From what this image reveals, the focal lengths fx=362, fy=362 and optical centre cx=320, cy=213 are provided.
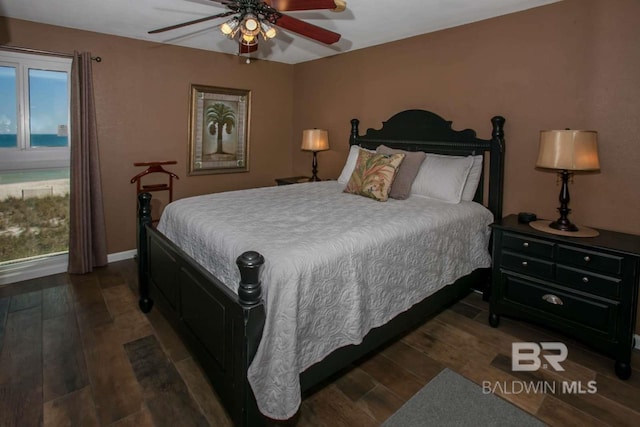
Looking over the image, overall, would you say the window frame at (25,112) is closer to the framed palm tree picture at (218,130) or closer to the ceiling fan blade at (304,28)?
the framed palm tree picture at (218,130)

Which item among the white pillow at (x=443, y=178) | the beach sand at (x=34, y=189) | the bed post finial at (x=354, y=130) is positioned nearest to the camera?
the white pillow at (x=443, y=178)

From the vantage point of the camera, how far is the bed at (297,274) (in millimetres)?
1578

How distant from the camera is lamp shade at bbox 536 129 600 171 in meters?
2.28

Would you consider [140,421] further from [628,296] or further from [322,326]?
[628,296]

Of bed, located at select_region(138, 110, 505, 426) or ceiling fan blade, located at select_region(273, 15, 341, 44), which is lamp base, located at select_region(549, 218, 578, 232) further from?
ceiling fan blade, located at select_region(273, 15, 341, 44)

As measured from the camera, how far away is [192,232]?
2.28 metres

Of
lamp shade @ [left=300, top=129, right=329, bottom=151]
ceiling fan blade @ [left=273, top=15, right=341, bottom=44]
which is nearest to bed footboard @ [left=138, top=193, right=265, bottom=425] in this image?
ceiling fan blade @ [left=273, top=15, right=341, bottom=44]

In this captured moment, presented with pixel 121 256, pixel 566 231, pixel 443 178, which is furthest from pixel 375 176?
pixel 121 256

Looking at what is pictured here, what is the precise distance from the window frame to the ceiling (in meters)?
0.34

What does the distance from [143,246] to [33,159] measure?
1769 millimetres

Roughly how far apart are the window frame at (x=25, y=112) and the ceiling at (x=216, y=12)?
1.11 feet

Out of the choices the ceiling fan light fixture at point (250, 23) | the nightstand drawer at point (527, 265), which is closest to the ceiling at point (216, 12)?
the ceiling fan light fixture at point (250, 23)

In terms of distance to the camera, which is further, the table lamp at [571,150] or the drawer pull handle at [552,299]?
the drawer pull handle at [552,299]
